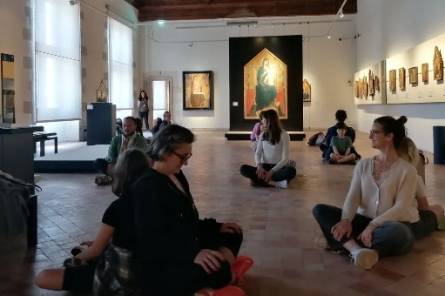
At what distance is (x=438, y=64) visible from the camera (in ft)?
38.3

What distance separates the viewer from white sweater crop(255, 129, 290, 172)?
25.1 feet

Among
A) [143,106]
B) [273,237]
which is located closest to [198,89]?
[143,106]

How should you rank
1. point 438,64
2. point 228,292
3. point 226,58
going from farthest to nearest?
point 226,58 → point 438,64 → point 228,292

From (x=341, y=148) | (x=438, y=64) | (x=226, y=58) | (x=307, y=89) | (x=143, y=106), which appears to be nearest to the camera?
(x=341, y=148)

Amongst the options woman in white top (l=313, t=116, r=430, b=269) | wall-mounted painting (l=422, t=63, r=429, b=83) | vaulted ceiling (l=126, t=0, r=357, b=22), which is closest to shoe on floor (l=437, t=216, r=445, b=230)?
woman in white top (l=313, t=116, r=430, b=269)

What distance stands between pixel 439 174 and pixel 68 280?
760cm

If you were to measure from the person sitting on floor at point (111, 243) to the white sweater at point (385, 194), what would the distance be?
180 centimetres

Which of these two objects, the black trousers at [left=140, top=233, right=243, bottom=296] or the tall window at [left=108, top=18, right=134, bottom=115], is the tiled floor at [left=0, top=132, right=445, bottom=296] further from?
the tall window at [left=108, top=18, right=134, bottom=115]

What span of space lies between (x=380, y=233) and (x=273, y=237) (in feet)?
4.09

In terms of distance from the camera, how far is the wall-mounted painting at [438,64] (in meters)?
11.5

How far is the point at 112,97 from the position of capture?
22.3 m

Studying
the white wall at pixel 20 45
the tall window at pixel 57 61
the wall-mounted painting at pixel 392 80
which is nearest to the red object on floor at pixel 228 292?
the white wall at pixel 20 45

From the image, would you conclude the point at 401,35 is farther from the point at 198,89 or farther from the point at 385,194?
the point at 385,194

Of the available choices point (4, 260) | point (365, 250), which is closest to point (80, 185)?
point (4, 260)
